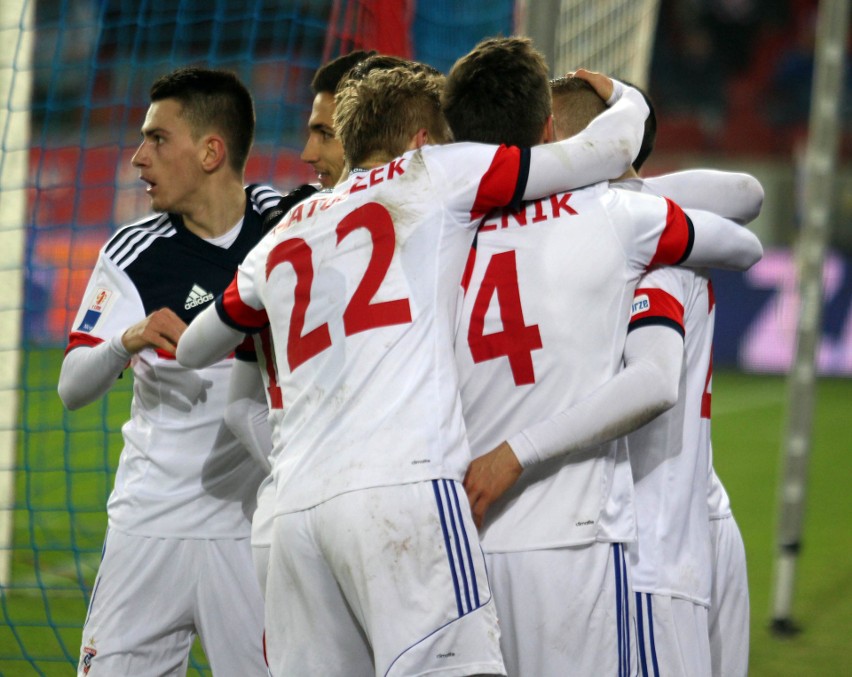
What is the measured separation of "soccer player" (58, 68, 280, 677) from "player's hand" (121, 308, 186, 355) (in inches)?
11.8

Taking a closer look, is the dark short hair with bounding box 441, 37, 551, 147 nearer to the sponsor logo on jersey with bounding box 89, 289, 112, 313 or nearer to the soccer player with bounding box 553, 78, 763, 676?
the soccer player with bounding box 553, 78, 763, 676

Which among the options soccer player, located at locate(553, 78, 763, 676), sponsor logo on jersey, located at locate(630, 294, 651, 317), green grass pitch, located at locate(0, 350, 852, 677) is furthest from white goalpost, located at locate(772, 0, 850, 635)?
sponsor logo on jersey, located at locate(630, 294, 651, 317)

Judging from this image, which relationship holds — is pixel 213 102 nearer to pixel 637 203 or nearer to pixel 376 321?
pixel 376 321

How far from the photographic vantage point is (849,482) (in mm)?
8977

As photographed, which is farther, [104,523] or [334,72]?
[104,523]

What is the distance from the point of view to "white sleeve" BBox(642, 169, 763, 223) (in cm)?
276

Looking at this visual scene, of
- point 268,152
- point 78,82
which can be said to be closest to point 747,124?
point 268,152

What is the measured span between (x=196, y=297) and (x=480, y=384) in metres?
1.00

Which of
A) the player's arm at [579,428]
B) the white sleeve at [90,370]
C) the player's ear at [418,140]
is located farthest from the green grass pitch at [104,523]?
the player's ear at [418,140]

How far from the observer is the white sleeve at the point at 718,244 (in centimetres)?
252

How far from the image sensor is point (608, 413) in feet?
7.53

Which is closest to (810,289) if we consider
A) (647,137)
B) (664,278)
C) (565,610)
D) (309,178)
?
(647,137)

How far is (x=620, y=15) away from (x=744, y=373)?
28.6 ft

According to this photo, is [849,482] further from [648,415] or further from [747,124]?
[747,124]
